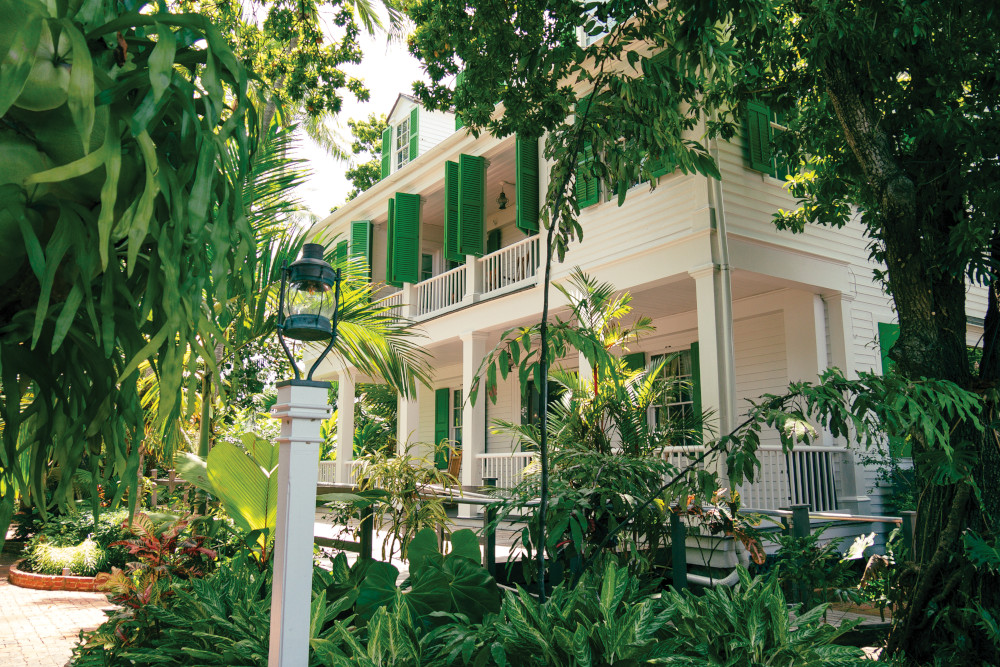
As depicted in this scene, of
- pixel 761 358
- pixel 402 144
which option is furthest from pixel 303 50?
pixel 402 144

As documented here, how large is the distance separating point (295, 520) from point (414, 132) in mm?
14782

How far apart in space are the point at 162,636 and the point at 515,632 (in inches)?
96.4

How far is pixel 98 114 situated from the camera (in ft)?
1.66

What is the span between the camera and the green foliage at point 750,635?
7.82 ft

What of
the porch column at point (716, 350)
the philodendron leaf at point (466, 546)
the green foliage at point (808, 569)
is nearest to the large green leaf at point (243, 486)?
the philodendron leaf at point (466, 546)

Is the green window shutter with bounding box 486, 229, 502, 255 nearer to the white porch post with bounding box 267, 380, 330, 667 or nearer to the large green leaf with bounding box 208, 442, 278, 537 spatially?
the large green leaf with bounding box 208, 442, 278, 537

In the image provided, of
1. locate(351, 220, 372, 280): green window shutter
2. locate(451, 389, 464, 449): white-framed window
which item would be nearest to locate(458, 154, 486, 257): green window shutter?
locate(351, 220, 372, 280): green window shutter

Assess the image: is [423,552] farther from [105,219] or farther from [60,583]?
[60,583]

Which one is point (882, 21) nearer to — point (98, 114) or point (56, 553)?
point (98, 114)

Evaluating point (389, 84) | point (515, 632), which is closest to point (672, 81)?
point (515, 632)

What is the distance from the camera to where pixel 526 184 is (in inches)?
396

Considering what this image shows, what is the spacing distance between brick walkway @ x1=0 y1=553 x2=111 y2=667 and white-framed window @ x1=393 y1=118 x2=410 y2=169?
11.5m

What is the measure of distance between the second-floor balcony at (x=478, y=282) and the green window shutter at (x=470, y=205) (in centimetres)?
30

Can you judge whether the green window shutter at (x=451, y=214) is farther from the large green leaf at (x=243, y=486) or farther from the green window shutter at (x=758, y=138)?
the large green leaf at (x=243, y=486)
